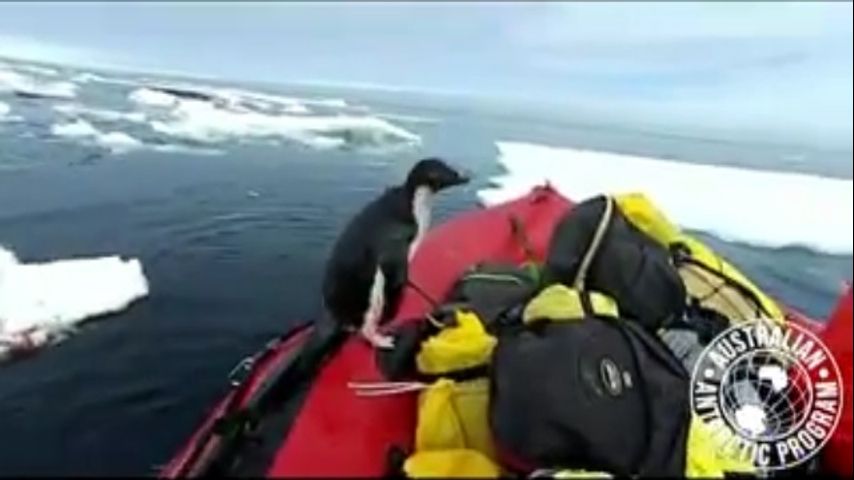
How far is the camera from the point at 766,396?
1141 mm

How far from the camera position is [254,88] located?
19.6ft

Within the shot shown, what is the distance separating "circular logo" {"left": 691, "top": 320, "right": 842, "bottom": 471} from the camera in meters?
1.08

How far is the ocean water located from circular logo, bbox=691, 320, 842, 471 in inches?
23.9

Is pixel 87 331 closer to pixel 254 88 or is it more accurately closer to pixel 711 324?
pixel 711 324

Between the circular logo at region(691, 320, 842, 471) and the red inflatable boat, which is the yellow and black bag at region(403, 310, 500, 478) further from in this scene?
the circular logo at region(691, 320, 842, 471)

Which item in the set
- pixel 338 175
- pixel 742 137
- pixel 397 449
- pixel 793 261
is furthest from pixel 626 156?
pixel 397 449

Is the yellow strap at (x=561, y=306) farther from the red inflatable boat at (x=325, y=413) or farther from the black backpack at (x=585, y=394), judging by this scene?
the red inflatable boat at (x=325, y=413)

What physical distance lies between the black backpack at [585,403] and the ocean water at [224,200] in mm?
331

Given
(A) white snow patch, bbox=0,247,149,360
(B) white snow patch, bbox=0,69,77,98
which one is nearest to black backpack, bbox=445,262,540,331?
(A) white snow patch, bbox=0,247,149,360

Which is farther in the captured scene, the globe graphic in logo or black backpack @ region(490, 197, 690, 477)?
the globe graphic in logo

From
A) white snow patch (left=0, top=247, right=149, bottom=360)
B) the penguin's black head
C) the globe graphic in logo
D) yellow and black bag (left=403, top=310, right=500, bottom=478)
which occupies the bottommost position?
white snow patch (left=0, top=247, right=149, bottom=360)

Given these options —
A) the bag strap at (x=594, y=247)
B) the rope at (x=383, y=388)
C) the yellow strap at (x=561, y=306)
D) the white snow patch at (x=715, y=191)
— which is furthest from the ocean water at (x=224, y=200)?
the bag strap at (x=594, y=247)

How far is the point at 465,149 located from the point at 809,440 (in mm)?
3318

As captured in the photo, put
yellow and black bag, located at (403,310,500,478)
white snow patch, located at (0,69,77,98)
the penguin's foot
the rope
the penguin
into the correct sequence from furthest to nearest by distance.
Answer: white snow patch, located at (0,69,77,98)
the penguin
the penguin's foot
the rope
yellow and black bag, located at (403,310,500,478)
